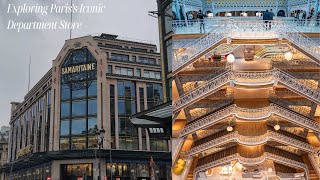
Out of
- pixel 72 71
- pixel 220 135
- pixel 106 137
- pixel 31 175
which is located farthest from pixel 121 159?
pixel 220 135

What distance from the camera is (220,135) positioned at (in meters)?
7.81

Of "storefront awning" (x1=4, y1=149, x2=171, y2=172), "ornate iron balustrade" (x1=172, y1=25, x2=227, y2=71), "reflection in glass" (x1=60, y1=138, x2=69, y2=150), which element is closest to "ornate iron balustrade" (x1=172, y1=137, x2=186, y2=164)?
"ornate iron balustrade" (x1=172, y1=25, x2=227, y2=71)

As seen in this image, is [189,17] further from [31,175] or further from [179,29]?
[31,175]

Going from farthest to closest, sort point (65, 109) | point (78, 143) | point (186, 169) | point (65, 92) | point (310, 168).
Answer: point (65, 92), point (65, 109), point (78, 143), point (310, 168), point (186, 169)

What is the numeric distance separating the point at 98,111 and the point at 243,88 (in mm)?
Result: 27767

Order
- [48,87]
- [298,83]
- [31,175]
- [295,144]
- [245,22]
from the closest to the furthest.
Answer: [245,22] → [298,83] → [295,144] → [48,87] → [31,175]

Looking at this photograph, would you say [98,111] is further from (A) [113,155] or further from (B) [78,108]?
(A) [113,155]

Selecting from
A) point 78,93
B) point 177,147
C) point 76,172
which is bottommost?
point 76,172

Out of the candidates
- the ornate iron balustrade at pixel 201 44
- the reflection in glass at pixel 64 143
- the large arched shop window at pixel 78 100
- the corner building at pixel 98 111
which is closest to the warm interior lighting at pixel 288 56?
the ornate iron balustrade at pixel 201 44

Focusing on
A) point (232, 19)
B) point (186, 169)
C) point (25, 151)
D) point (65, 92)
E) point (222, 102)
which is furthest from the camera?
point (25, 151)

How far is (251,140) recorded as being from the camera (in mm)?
7074

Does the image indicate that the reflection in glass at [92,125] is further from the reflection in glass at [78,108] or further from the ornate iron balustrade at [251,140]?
the ornate iron balustrade at [251,140]

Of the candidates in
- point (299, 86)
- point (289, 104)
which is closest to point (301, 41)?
point (299, 86)

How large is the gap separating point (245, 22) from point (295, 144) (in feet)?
8.22
